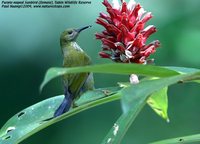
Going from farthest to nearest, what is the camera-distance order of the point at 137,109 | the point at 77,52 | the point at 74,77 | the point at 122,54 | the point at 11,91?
1. the point at 11,91
2. the point at 77,52
3. the point at 74,77
4. the point at 122,54
5. the point at 137,109

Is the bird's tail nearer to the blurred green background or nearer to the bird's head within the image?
the bird's head

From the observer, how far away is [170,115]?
2977mm

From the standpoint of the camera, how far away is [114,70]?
119cm

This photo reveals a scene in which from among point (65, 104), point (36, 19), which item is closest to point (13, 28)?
point (36, 19)

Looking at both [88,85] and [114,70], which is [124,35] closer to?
[114,70]

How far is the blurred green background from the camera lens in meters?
2.77

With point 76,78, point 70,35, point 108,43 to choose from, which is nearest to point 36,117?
point 108,43

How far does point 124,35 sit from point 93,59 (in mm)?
1110

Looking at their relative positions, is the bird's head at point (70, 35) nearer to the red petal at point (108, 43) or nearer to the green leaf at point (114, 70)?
the red petal at point (108, 43)

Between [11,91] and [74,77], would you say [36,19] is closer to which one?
→ [11,91]

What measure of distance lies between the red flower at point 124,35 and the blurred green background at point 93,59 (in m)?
1.04

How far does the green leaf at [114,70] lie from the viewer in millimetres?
1073

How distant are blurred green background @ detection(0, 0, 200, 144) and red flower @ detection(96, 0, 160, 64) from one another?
1.04 metres

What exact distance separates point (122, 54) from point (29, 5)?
A: 4.36 feet
